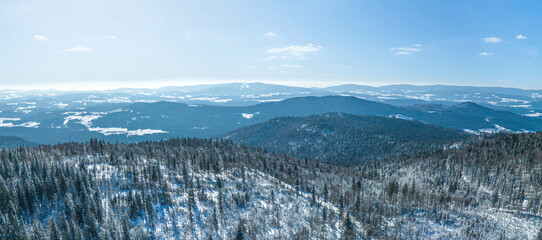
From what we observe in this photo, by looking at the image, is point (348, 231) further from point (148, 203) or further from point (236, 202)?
point (148, 203)

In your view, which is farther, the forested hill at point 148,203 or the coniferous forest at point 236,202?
the coniferous forest at point 236,202

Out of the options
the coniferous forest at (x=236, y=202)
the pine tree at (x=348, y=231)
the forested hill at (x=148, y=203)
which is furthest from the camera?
the pine tree at (x=348, y=231)

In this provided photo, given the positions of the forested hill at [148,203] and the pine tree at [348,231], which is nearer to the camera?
the forested hill at [148,203]

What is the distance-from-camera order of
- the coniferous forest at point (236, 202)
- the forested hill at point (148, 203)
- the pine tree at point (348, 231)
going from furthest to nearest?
the pine tree at point (348, 231)
the coniferous forest at point (236, 202)
the forested hill at point (148, 203)

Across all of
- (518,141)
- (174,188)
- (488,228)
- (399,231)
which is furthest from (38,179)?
(518,141)

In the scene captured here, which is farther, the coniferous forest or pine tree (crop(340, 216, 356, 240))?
pine tree (crop(340, 216, 356, 240))

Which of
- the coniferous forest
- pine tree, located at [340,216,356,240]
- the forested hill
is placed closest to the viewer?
the forested hill

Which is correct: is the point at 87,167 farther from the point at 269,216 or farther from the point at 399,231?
the point at 399,231

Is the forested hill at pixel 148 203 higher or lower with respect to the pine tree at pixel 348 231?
higher

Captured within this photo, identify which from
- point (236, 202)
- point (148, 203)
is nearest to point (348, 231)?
point (236, 202)

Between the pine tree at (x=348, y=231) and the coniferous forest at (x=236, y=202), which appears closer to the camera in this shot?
the coniferous forest at (x=236, y=202)

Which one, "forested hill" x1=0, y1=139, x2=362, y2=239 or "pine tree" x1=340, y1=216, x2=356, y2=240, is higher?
"forested hill" x1=0, y1=139, x2=362, y2=239
